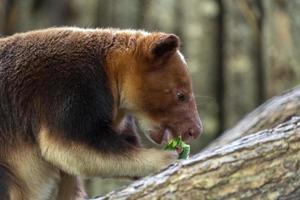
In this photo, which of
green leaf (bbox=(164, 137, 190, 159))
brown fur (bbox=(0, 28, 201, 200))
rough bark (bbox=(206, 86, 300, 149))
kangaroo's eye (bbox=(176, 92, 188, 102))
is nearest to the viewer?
brown fur (bbox=(0, 28, 201, 200))

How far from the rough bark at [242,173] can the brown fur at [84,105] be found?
0.28m

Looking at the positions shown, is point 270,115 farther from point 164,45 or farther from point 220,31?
point 220,31

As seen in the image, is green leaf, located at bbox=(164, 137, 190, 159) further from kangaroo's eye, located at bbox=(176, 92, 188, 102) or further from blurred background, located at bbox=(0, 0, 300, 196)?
blurred background, located at bbox=(0, 0, 300, 196)

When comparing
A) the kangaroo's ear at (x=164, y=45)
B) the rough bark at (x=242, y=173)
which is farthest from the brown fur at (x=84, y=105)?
the rough bark at (x=242, y=173)

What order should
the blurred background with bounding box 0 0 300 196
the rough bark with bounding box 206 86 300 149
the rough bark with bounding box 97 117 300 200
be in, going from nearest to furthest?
the rough bark with bounding box 97 117 300 200 < the rough bark with bounding box 206 86 300 149 < the blurred background with bounding box 0 0 300 196

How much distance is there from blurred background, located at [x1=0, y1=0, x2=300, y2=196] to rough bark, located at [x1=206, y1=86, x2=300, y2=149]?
1612mm

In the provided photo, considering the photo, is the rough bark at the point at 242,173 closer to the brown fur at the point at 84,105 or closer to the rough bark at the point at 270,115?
the brown fur at the point at 84,105

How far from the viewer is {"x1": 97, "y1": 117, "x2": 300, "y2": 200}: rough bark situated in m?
2.83

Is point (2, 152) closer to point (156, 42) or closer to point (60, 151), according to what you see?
point (60, 151)

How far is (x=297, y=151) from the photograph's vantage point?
9.43ft

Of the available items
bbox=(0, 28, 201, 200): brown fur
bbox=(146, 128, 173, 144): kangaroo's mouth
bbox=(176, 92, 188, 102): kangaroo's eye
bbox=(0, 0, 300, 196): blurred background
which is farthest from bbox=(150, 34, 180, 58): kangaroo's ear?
bbox=(0, 0, 300, 196): blurred background

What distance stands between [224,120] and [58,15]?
135cm

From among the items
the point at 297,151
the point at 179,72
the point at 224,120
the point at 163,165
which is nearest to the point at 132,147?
the point at 163,165

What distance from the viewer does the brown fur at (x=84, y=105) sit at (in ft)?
10.5
